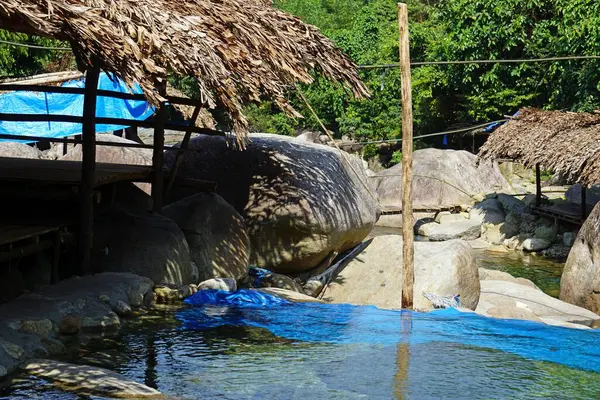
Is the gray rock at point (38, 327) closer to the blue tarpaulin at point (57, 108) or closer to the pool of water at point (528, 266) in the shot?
the blue tarpaulin at point (57, 108)

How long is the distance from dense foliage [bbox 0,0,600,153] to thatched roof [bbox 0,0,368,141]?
6528mm

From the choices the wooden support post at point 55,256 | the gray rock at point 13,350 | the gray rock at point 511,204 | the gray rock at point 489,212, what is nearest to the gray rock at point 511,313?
the wooden support post at point 55,256

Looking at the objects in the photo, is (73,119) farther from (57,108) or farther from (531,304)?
(57,108)

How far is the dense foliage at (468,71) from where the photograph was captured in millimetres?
20516

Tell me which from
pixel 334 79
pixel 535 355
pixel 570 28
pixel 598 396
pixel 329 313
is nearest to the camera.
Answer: pixel 598 396

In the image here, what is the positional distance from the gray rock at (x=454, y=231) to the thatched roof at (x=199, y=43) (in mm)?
10282

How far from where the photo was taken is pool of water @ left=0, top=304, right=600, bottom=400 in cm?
637

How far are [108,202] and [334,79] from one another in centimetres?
313

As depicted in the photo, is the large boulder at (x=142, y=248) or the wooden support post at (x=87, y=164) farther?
the large boulder at (x=142, y=248)

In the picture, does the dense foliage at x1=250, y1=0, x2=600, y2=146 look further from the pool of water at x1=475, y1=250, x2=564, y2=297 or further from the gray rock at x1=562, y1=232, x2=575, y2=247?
the pool of water at x1=475, y1=250, x2=564, y2=297

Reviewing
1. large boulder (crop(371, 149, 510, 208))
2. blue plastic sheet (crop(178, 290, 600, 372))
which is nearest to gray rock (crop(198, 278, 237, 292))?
blue plastic sheet (crop(178, 290, 600, 372))

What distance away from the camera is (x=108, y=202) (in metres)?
10.3

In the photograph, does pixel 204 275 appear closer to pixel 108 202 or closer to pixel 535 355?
pixel 108 202

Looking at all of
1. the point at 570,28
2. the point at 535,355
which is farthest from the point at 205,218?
the point at 570,28
